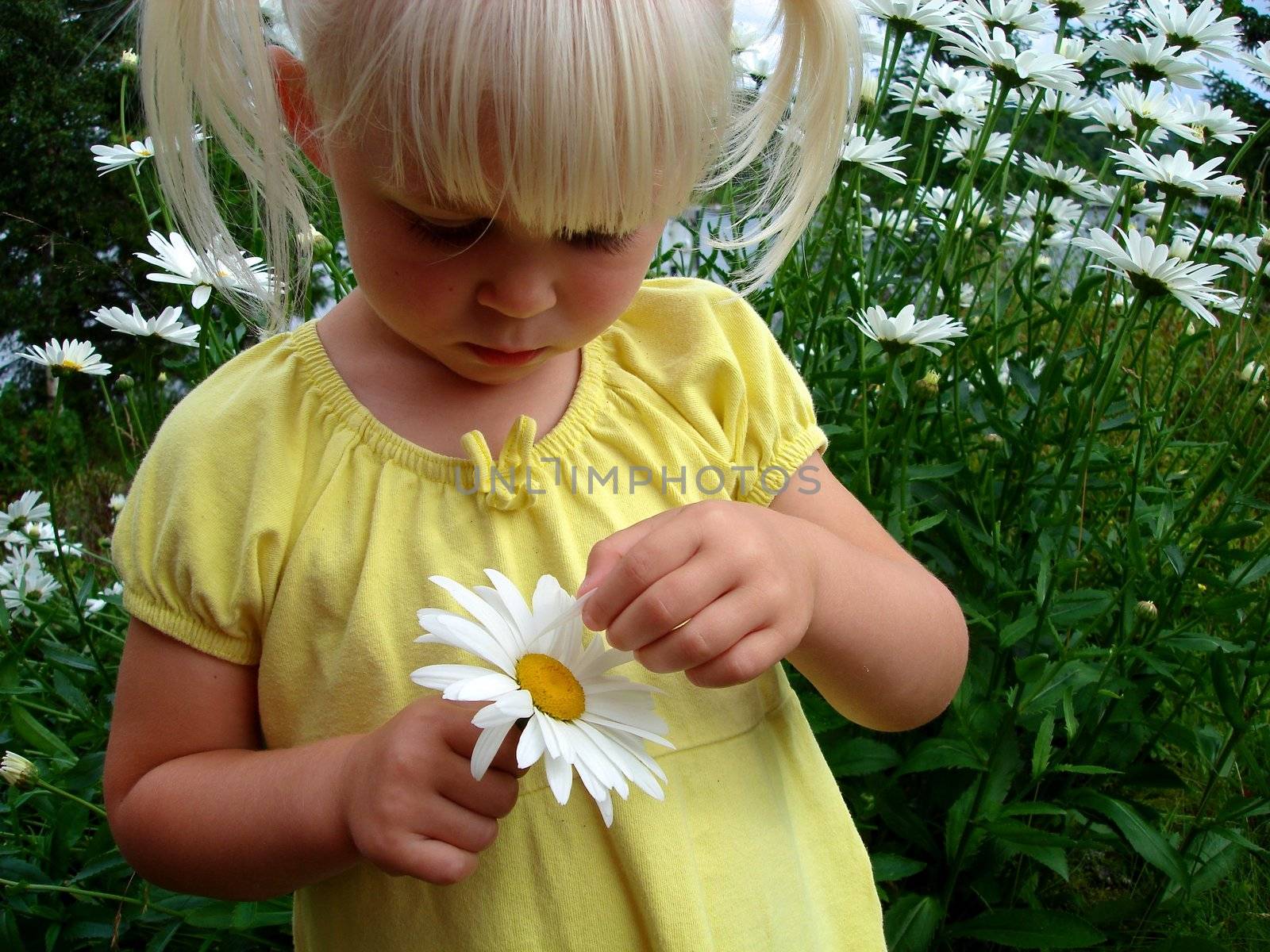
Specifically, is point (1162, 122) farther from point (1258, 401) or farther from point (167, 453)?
point (167, 453)

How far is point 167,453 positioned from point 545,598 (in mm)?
262

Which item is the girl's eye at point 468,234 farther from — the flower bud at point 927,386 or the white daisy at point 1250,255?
the white daisy at point 1250,255

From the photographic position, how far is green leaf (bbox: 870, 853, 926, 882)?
1031 mm

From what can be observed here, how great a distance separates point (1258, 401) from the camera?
51.4 inches

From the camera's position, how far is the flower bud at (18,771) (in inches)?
38.3

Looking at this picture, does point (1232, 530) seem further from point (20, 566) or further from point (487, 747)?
point (20, 566)

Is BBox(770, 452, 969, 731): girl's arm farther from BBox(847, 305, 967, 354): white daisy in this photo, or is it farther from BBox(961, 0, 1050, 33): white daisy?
BBox(961, 0, 1050, 33): white daisy

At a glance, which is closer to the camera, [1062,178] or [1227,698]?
[1227,698]

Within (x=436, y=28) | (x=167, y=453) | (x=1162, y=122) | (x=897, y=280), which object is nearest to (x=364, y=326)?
(x=167, y=453)

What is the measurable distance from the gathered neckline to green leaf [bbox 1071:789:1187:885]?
642 millimetres

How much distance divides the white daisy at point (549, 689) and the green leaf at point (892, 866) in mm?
587

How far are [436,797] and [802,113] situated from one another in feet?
1.60

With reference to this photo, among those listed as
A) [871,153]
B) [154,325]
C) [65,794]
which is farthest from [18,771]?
[871,153]

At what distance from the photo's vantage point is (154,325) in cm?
112
